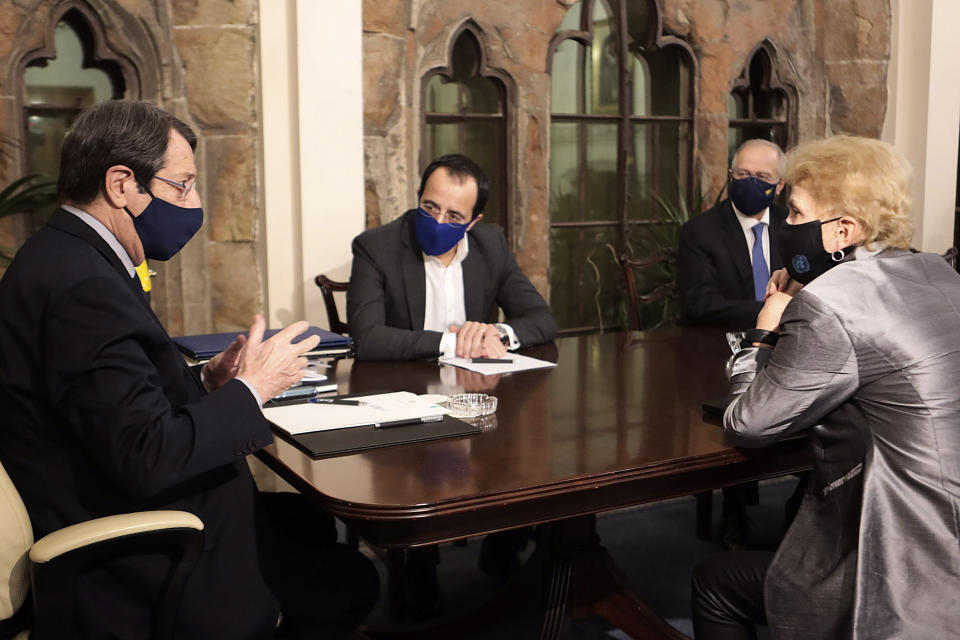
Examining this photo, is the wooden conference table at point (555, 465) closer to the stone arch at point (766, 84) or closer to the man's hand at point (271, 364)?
the man's hand at point (271, 364)

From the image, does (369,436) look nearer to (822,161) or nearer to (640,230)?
(822,161)

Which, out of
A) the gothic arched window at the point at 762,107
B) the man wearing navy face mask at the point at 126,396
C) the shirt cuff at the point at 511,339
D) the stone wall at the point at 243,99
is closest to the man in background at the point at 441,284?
the shirt cuff at the point at 511,339

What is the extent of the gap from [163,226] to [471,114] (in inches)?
126

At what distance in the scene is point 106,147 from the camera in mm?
1663

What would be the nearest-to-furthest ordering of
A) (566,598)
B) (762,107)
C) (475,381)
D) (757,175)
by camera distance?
1. (566,598)
2. (475,381)
3. (757,175)
4. (762,107)

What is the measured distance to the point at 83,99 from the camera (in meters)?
3.97

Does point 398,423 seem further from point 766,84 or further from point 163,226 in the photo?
point 766,84

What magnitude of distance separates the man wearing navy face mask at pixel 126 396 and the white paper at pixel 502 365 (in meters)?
0.86

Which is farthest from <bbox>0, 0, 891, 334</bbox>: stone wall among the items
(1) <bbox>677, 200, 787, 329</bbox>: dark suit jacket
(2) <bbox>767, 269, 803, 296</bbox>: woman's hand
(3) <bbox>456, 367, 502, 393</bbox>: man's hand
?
(2) <bbox>767, 269, 803, 296</bbox>: woman's hand

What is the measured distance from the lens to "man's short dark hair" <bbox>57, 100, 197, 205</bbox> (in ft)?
5.45

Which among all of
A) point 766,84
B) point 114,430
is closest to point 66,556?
point 114,430

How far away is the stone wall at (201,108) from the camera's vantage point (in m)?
3.76

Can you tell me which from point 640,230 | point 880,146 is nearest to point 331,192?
point 640,230

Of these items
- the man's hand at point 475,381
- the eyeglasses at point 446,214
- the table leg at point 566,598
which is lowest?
the table leg at point 566,598
